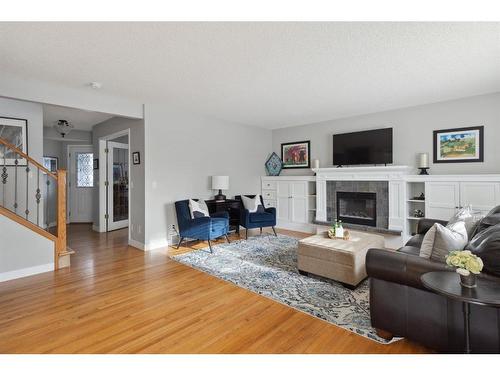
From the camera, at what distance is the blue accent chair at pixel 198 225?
4148 mm

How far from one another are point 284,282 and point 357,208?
291 centimetres

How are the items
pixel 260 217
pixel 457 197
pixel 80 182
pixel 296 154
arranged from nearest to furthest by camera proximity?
pixel 457 197 < pixel 260 217 < pixel 296 154 < pixel 80 182

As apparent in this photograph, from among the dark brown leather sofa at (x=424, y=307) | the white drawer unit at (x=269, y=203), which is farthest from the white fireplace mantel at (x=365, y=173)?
the dark brown leather sofa at (x=424, y=307)

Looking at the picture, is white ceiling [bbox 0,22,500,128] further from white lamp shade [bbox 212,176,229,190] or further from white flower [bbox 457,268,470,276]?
white flower [bbox 457,268,470,276]

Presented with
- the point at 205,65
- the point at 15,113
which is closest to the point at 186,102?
the point at 205,65

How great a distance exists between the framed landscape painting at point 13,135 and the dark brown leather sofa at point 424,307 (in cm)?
457

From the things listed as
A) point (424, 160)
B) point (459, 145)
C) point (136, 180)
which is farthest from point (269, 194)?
point (459, 145)

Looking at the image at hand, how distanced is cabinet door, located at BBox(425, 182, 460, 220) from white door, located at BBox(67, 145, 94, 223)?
7298mm

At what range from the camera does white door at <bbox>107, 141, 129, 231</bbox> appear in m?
5.95

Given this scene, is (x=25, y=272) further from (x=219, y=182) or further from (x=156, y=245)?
(x=219, y=182)

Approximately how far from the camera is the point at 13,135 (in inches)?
144
